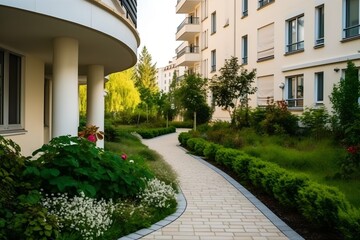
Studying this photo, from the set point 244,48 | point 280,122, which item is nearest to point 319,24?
point 280,122

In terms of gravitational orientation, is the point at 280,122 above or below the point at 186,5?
below

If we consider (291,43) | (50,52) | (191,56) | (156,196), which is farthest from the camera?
(191,56)

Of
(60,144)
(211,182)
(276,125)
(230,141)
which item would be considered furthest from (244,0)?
(60,144)

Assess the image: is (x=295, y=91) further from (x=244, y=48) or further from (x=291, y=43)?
(x=244, y=48)

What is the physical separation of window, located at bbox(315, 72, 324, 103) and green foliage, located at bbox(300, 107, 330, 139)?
1.26 m

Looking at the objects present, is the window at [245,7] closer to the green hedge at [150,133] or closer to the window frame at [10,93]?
the green hedge at [150,133]

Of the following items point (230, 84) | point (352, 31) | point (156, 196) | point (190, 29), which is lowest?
point (156, 196)

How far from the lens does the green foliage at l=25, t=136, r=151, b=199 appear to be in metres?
6.02

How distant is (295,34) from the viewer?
2103 centimetres

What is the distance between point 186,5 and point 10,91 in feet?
107

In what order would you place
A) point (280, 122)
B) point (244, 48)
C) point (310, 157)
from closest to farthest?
point (310, 157)
point (280, 122)
point (244, 48)

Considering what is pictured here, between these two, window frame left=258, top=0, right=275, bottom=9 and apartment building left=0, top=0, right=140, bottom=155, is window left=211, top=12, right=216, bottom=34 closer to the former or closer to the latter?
window frame left=258, top=0, right=275, bottom=9

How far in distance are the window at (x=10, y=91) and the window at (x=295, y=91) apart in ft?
48.0

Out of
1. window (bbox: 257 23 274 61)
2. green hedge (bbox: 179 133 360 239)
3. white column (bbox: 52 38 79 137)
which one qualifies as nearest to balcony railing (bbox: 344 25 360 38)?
window (bbox: 257 23 274 61)
